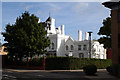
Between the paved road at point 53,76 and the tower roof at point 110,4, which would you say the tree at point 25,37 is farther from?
the tower roof at point 110,4

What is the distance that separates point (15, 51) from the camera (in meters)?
41.8

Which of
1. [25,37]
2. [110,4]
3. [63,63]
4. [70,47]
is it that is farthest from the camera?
[70,47]

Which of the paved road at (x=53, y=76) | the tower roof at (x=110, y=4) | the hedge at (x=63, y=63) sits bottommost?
the paved road at (x=53, y=76)

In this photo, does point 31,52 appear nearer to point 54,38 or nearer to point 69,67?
point 69,67

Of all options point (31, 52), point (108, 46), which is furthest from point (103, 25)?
point (31, 52)

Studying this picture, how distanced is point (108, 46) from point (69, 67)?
38.9ft

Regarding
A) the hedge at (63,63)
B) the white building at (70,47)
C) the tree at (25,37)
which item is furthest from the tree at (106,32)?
the white building at (70,47)

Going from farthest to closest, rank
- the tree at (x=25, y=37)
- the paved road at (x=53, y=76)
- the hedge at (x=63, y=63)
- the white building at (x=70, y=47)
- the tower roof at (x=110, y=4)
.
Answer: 1. the white building at (x=70, y=47)
2. the tree at (x=25, y=37)
3. the hedge at (x=63, y=63)
4. the tower roof at (x=110, y=4)
5. the paved road at (x=53, y=76)

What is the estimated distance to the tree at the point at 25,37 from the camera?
38.7m

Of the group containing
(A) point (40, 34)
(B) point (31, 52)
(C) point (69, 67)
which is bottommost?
(C) point (69, 67)

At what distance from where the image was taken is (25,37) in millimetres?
38312

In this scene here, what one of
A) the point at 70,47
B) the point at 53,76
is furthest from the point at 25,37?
the point at 70,47

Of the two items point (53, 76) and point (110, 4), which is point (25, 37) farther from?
point (110, 4)

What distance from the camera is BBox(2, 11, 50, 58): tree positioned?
38.7 m
